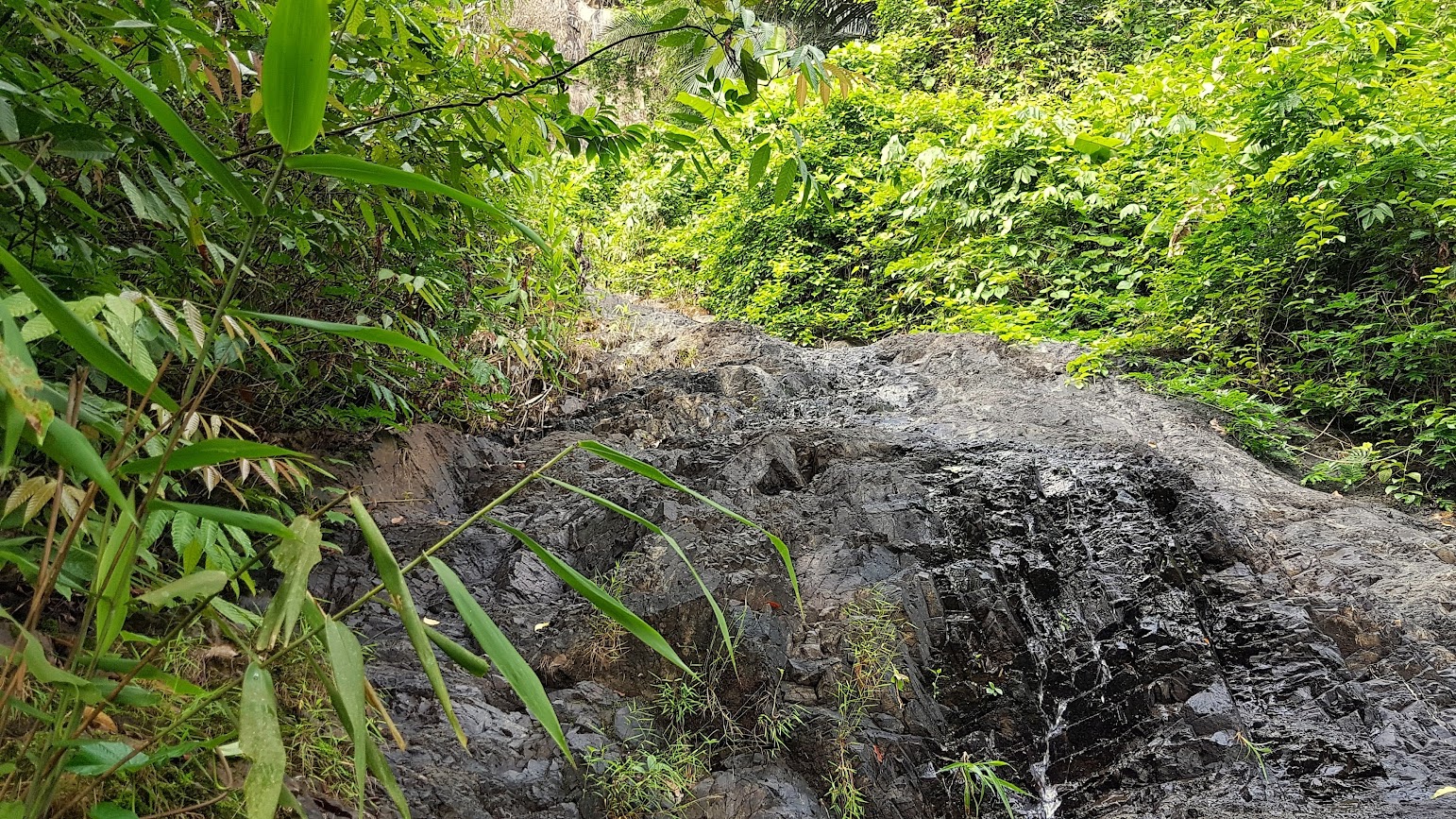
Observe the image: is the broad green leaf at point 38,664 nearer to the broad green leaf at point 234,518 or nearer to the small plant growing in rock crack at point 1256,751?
the broad green leaf at point 234,518

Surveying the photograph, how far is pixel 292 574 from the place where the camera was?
0.63 m

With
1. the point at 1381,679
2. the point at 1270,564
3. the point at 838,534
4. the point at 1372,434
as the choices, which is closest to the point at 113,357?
the point at 838,534

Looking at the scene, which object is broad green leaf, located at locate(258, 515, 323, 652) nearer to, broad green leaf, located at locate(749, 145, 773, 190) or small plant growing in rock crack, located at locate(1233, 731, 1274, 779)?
broad green leaf, located at locate(749, 145, 773, 190)

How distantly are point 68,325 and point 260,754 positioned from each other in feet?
1.27

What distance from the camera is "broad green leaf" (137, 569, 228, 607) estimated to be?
71cm

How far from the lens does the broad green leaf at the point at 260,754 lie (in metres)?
0.58

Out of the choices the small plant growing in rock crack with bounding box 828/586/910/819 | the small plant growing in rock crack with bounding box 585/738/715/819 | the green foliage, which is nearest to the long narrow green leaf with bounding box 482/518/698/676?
the green foliage

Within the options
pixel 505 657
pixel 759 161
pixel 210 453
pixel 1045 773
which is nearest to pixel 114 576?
pixel 210 453

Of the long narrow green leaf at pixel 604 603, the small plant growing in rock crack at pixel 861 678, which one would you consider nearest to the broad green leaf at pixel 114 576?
the long narrow green leaf at pixel 604 603

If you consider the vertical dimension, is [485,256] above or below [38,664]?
above

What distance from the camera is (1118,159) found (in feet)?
17.4

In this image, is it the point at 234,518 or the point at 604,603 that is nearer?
the point at 234,518

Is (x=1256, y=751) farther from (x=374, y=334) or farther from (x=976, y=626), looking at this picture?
(x=374, y=334)

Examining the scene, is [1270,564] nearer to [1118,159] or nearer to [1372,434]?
[1372,434]
